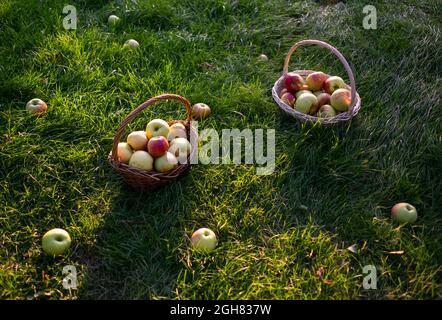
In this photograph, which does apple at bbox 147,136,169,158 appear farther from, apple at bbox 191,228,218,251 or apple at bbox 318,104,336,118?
apple at bbox 318,104,336,118

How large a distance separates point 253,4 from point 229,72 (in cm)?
113

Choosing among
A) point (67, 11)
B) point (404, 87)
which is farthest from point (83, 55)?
point (404, 87)

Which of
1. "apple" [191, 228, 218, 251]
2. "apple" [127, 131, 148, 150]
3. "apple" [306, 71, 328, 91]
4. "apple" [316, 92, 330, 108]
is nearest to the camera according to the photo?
"apple" [191, 228, 218, 251]

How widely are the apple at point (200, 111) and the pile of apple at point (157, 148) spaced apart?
38 centimetres

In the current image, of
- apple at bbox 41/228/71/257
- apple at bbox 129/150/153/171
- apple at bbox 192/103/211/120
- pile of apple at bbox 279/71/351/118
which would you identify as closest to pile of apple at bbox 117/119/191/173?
apple at bbox 129/150/153/171

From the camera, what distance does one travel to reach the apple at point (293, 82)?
324 centimetres

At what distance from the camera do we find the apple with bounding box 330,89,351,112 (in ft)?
9.99

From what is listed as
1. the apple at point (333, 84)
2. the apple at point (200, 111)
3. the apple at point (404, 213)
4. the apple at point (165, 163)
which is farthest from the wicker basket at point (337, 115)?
the apple at point (165, 163)

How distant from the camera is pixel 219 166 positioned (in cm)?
289

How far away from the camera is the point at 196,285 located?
2268 millimetres

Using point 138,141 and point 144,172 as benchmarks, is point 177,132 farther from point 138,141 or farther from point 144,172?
point 144,172

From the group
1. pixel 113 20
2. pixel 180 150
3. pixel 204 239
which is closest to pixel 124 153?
pixel 180 150

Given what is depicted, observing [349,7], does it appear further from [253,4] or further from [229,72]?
[229,72]

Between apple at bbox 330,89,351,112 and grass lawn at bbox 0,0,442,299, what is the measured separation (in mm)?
148
